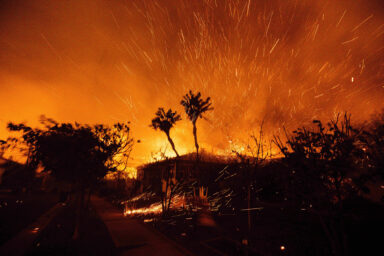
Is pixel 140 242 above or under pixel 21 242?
under

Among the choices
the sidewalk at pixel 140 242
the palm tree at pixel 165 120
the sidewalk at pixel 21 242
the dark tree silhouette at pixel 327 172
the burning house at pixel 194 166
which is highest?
the palm tree at pixel 165 120

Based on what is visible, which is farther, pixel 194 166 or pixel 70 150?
pixel 194 166

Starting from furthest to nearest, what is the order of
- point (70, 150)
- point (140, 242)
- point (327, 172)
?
1. point (140, 242)
2. point (70, 150)
3. point (327, 172)

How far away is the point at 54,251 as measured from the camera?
22.6 ft

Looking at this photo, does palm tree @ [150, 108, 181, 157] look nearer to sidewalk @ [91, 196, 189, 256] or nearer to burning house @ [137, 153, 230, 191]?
burning house @ [137, 153, 230, 191]

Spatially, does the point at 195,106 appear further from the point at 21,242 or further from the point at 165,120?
the point at 21,242

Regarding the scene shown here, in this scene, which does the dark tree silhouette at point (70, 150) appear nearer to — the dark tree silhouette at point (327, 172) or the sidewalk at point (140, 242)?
the sidewalk at point (140, 242)

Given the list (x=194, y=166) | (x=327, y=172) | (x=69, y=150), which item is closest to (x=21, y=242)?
(x=69, y=150)

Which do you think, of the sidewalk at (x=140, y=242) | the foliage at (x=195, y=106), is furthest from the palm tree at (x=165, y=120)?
the sidewalk at (x=140, y=242)

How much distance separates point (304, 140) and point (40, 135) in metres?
9.06

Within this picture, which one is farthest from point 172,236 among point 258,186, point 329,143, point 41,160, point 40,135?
point 258,186

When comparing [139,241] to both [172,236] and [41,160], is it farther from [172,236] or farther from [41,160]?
[41,160]

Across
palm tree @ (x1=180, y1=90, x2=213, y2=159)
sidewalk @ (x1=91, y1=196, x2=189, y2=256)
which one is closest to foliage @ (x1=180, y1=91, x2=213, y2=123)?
palm tree @ (x1=180, y1=90, x2=213, y2=159)

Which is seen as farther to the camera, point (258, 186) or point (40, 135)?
point (258, 186)
